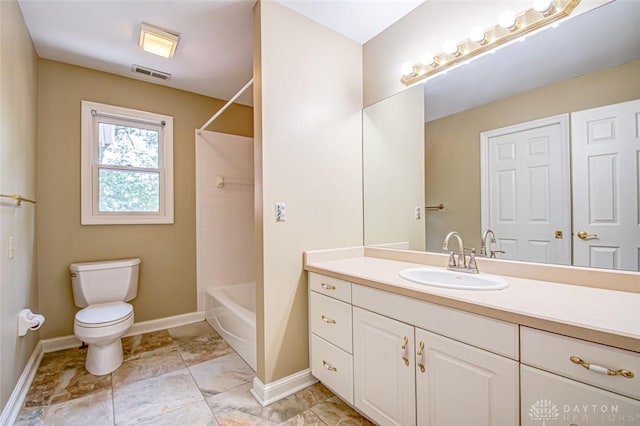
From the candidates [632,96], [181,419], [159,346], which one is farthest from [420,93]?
[159,346]

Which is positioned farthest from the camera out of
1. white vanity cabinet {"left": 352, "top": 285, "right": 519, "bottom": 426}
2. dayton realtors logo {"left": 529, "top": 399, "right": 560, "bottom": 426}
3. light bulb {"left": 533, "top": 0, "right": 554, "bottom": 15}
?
light bulb {"left": 533, "top": 0, "right": 554, "bottom": 15}

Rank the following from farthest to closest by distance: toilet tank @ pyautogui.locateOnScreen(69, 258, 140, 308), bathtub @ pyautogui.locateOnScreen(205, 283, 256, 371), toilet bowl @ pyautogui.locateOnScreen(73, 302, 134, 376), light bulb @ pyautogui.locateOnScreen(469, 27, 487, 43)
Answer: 1. toilet tank @ pyautogui.locateOnScreen(69, 258, 140, 308)
2. bathtub @ pyautogui.locateOnScreen(205, 283, 256, 371)
3. toilet bowl @ pyautogui.locateOnScreen(73, 302, 134, 376)
4. light bulb @ pyautogui.locateOnScreen(469, 27, 487, 43)

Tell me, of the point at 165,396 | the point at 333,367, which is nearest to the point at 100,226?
the point at 165,396

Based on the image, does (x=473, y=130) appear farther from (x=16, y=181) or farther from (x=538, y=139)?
(x=16, y=181)

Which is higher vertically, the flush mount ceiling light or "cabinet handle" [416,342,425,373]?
the flush mount ceiling light

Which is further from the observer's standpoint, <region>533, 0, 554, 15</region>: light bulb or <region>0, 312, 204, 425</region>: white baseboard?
<region>0, 312, 204, 425</region>: white baseboard

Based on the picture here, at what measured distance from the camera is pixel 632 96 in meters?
1.10

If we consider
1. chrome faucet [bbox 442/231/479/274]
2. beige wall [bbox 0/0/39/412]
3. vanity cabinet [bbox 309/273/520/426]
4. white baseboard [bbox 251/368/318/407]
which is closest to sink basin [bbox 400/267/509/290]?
chrome faucet [bbox 442/231/479/274]

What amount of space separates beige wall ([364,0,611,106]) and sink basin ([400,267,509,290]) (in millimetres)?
1235

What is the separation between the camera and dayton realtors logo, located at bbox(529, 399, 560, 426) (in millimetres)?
825

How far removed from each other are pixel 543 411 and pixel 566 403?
8 cm

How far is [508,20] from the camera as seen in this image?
1.33 m

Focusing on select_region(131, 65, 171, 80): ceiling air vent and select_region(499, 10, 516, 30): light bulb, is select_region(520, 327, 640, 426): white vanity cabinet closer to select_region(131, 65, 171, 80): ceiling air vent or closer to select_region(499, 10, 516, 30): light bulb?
select_region(499, 10, 516, 30): light bulb

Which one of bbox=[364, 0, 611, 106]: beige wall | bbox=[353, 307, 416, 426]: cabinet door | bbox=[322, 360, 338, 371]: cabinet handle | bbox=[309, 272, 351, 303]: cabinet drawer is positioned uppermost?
bbox=[364, 0, 611, 106]: beige wall
